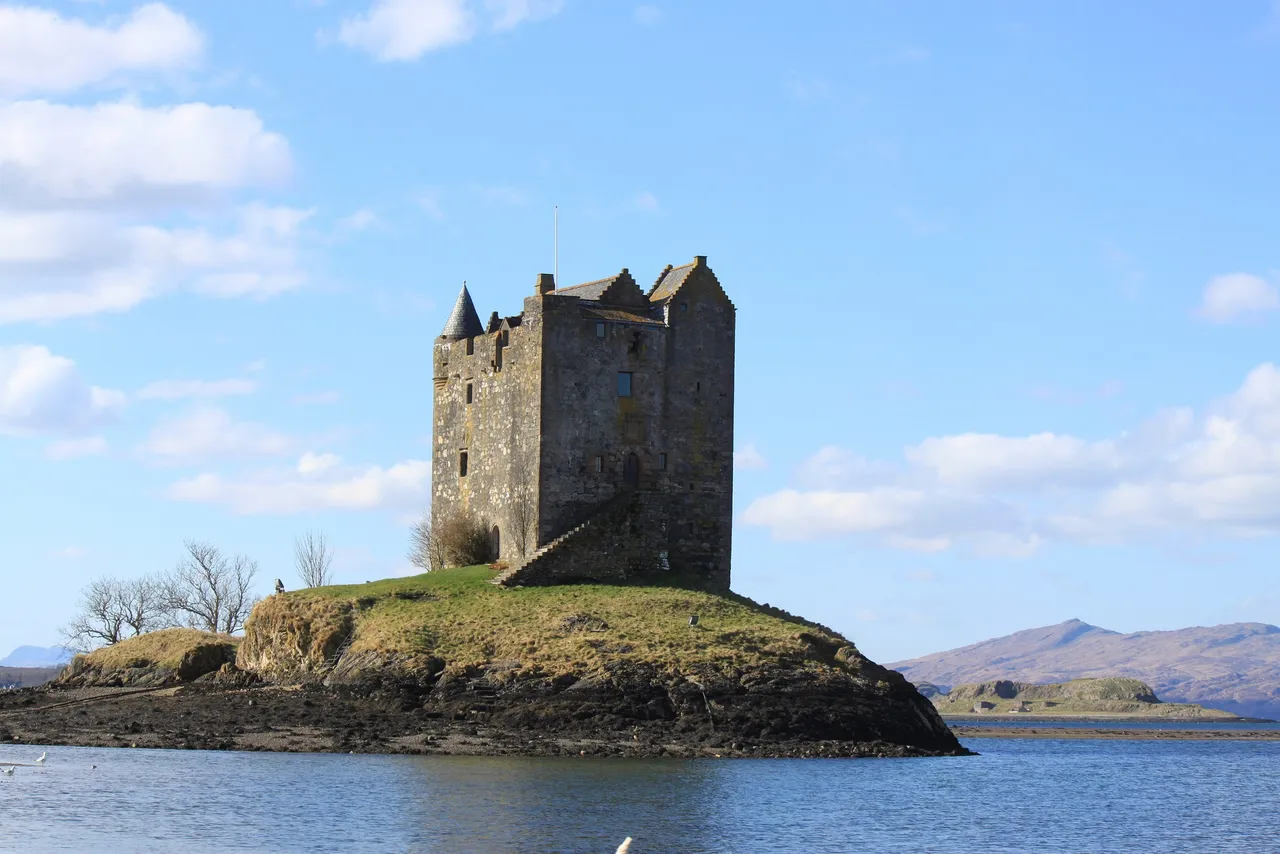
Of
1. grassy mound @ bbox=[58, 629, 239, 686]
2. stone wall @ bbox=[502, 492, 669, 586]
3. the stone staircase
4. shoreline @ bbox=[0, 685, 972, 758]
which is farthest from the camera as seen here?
grassy mound @ bbox=[58, 629, 239, 686]

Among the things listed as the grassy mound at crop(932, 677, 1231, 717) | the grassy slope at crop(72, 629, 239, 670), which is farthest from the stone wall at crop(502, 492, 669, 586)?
the grassy mound at crop(932, 677, 1231, 717)

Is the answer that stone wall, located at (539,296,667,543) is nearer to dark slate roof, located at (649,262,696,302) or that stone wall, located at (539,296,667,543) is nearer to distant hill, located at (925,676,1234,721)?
dark slate roof, located at (649,262,696,302)

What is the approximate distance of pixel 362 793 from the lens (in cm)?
4562

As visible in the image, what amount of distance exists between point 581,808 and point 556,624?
20485mm

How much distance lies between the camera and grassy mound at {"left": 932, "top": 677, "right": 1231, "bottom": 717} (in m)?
178

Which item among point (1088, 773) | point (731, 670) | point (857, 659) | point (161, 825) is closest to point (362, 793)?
point (161, 825)

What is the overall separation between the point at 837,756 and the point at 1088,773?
44.5 ft

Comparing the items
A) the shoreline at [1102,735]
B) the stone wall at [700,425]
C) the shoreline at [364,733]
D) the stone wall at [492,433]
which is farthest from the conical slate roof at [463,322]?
the shoreline at [1102,735]

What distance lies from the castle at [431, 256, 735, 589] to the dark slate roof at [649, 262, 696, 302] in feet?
0.27

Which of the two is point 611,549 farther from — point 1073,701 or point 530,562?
point 1073,701

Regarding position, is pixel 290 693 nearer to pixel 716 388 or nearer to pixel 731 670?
pixel 731 670

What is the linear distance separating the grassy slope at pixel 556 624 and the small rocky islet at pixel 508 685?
79 millimetres

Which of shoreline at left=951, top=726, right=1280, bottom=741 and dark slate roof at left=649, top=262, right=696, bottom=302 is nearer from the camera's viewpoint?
dark slate roof at left=649, top=262, right=696, bottom=302

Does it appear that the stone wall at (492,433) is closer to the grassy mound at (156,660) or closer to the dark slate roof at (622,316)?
the dark slate roof at (622,316)
